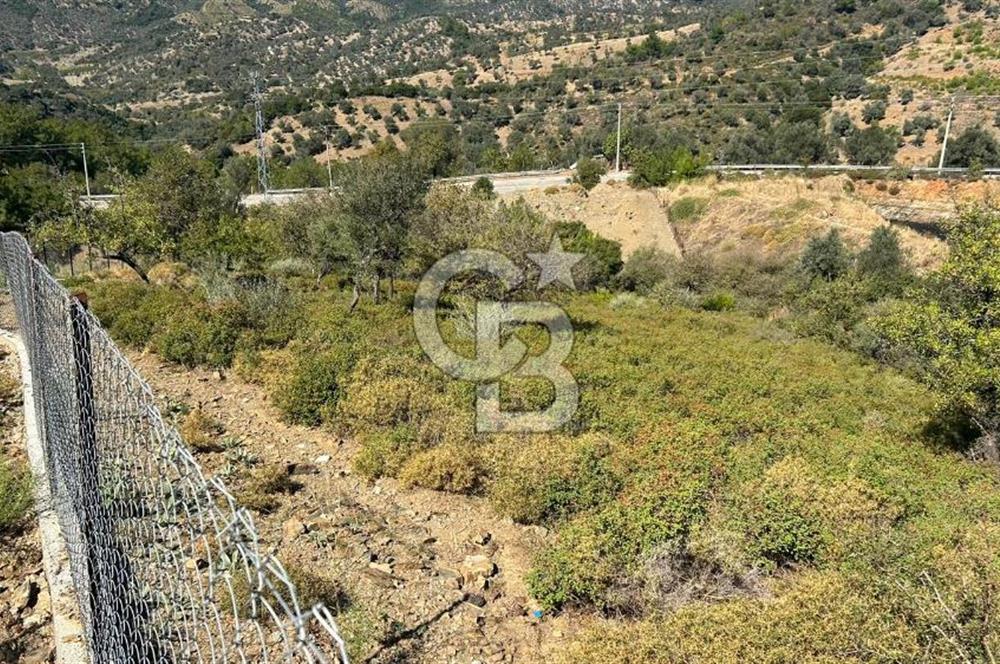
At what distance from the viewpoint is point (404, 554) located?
6566 millimetres

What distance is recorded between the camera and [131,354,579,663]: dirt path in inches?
211

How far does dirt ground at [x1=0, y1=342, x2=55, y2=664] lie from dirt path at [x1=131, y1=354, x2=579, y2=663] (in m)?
1.91

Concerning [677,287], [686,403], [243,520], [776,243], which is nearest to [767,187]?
[776,243]

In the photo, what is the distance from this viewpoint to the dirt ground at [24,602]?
170 inches

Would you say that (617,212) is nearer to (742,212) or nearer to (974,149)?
(742,212)

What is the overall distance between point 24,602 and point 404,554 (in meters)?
3.14

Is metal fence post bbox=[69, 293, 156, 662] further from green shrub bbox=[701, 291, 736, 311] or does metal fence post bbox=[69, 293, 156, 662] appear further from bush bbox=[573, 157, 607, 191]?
bush bbox=[573, 157, 607, 191]

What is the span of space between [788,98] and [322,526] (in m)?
59.5

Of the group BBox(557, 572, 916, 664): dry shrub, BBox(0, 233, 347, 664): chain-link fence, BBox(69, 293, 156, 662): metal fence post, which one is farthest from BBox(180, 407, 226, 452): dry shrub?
BBox(557, 572, 916, 664): dry shrub

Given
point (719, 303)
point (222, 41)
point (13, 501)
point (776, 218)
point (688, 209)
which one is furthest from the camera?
point (222, 41)

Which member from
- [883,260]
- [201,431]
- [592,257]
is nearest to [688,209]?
[592,257]

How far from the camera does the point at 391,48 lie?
116750 millimetres

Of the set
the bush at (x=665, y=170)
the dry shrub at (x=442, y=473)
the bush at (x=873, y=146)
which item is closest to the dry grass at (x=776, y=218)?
the bush at (x=665, y=170)

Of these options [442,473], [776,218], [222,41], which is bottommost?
[442,473]
